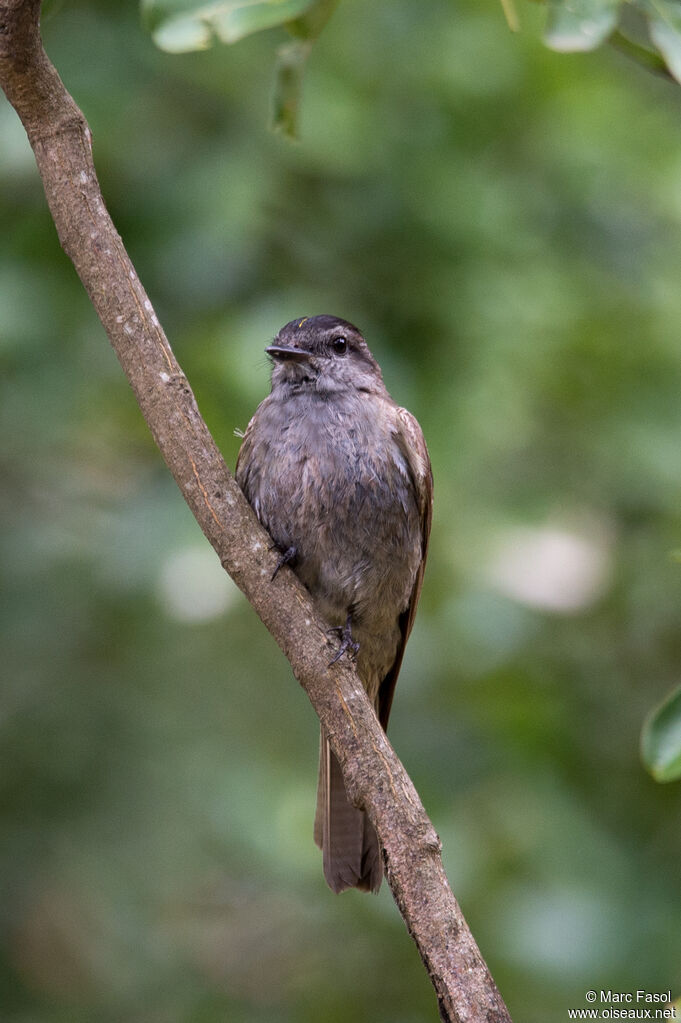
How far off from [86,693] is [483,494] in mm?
1806

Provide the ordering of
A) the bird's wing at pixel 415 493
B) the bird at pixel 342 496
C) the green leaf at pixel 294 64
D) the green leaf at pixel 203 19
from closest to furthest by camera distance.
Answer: the green leaf at pixel 203 19 < the green leaf at pixel 294 64 < the bird at pixel 342 496 < the bird's wing at pixel 415 493

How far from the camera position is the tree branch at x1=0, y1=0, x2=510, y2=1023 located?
2527mm

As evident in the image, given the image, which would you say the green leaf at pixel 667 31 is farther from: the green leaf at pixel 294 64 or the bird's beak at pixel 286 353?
the bird's beak at pixel 286 353

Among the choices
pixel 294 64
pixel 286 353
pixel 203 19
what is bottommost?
pixel 203 19

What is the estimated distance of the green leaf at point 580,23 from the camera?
1971 millimetres

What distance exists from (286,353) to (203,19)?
5.36 feet

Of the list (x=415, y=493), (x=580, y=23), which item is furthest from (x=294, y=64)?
(x=415, y=493)

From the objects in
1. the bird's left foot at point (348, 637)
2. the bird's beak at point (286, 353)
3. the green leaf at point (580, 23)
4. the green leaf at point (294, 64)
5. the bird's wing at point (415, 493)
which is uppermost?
the bird's beak at point (286, 353)

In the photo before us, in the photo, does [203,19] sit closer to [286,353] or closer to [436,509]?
[286,353]

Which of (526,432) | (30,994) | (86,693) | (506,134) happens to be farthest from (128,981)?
(506,134)

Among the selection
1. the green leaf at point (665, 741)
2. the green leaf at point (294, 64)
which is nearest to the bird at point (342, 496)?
the green leaf at point (294, 64)

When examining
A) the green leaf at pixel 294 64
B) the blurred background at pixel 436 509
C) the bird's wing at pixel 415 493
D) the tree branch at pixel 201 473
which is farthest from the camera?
the blurred background at pixel 436 509

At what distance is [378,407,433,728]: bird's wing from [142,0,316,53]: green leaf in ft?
5.76

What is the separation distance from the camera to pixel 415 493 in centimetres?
387
